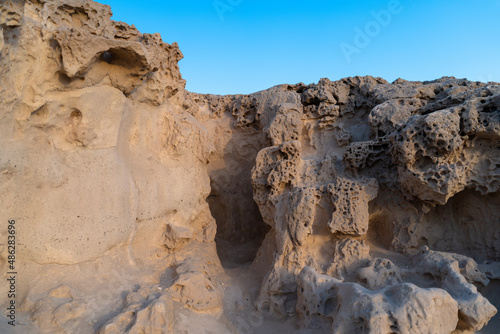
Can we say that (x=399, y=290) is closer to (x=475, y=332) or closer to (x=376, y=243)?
(x=475, y=332)

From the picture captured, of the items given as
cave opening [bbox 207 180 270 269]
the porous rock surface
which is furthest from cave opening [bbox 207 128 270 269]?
the porous rock surface

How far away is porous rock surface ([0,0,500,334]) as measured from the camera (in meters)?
3.31

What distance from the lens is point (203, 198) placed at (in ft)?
→ 18.6

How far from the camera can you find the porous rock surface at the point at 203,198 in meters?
3.31

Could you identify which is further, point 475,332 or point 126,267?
point 126,267

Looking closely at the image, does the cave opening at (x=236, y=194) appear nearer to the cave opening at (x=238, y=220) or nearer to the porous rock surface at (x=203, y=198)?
the cave opening at (x=238, y=220)

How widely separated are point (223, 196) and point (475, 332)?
4.57 meters

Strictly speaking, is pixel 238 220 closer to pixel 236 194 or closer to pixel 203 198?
pixel 236 194

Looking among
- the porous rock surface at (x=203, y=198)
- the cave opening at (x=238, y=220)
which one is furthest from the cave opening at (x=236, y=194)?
the porous rock surface at (x=203, y=198)

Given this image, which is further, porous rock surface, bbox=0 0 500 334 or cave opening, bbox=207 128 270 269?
cave opening, bbox=207 128 270 269

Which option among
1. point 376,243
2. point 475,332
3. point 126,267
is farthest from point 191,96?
point 475,332

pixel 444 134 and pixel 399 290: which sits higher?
pixel 444 134

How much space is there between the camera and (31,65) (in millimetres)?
3400

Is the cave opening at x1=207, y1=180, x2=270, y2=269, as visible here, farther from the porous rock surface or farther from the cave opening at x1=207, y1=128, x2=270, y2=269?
the porous rock surface
